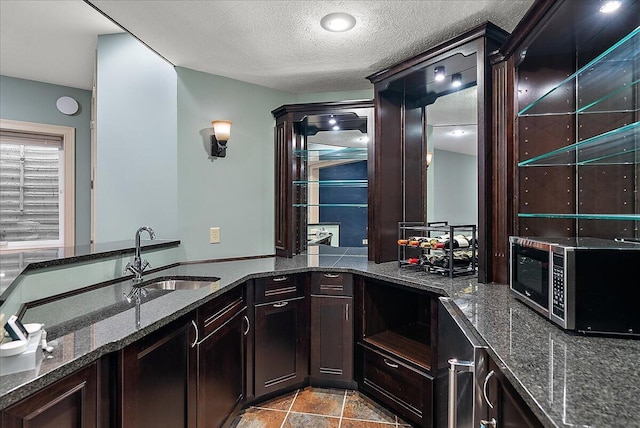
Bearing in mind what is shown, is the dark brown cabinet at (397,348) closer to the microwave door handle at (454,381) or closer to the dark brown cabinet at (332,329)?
the dark brown cabinet at (332,329)

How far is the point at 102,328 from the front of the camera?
125 cm

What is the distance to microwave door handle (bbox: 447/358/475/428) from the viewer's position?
4.12 feet

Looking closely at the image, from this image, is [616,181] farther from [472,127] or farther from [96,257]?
[96,257]

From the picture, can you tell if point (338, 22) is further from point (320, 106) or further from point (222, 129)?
point (222, 129)

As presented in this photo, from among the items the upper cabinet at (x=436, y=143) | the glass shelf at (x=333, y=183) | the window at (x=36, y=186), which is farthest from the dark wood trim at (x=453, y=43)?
the window at (x=36, y=186)

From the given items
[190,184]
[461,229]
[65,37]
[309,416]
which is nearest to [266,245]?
[190,184]

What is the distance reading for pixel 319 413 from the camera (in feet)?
7.24

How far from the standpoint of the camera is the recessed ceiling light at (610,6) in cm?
135

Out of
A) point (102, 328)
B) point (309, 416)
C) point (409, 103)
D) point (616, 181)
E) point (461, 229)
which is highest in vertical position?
point (409, 103)

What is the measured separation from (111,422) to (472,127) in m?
2.38

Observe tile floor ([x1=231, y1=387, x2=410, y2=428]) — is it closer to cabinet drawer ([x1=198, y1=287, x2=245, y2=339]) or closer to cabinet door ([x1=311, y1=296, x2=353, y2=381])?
cabinet door ([x1=311, y1=296, x2=353, y2=381])

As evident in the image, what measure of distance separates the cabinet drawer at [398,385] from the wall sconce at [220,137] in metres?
1.77

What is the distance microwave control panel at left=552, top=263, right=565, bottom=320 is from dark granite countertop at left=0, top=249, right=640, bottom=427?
0.07 m

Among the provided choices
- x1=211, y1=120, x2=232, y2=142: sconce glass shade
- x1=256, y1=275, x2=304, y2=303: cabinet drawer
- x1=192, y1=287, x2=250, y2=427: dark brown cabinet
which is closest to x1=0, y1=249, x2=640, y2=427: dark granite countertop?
x1=192, y1=287, x2=250, y2=427: dark brown cabinet
